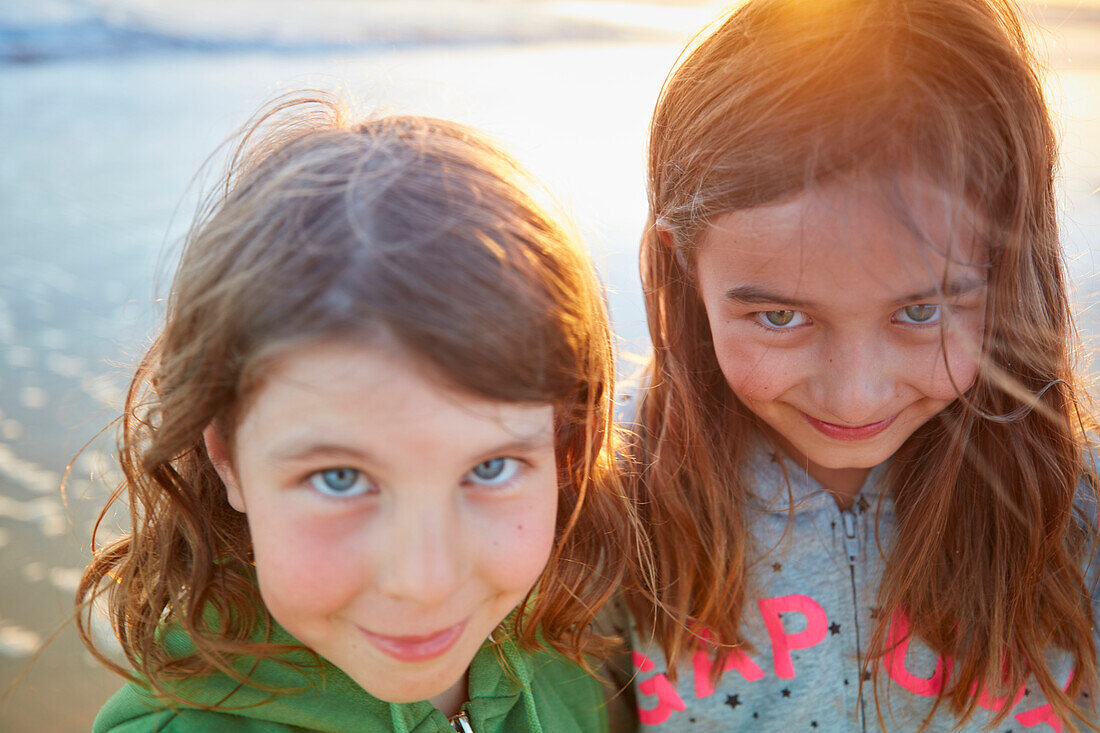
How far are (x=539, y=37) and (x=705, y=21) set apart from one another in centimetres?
529

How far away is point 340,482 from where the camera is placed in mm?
1283

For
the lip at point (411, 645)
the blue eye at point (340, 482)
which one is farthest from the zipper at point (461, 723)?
the blue eye at point (340, 482)

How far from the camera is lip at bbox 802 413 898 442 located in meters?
1.77

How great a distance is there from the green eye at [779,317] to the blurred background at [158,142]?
0.34 m

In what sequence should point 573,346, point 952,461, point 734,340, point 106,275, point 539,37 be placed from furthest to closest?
point 539,37 < point 106,275 < point 952,461 < point 734,340 < point 573,346

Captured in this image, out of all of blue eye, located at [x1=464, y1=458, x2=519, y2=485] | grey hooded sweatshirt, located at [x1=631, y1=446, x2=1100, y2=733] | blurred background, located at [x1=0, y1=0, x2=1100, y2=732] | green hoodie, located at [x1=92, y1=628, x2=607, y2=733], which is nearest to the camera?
blue eye, located at [x1=464, y1=458, x2=519, y2=485]

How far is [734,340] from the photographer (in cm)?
172

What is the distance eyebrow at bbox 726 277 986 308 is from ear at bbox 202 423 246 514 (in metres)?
0.82

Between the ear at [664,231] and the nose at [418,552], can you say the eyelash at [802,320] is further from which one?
the nose at [418,552]

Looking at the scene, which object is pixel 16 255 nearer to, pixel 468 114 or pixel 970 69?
pixel 468 114

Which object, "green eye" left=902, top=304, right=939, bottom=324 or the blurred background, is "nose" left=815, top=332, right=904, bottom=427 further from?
the blurred background

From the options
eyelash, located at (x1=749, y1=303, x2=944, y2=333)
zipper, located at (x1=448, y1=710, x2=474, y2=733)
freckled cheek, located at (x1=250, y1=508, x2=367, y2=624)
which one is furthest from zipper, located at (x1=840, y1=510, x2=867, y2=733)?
freckled cheek, located at (x1=250, y1=508, x2=367, y2=624)

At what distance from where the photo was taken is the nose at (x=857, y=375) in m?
1.64

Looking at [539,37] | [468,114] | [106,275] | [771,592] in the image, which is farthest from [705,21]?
[539,37]
